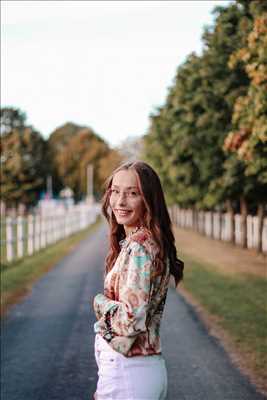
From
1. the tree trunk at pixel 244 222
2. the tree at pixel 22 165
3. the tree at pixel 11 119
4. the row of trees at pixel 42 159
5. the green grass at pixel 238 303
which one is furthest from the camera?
the tree at pixel 11 119

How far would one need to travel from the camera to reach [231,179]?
21.4 meters

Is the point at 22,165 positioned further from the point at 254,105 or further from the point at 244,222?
the point at 254,105

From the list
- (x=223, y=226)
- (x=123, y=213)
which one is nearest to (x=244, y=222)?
(x=223, y=226)

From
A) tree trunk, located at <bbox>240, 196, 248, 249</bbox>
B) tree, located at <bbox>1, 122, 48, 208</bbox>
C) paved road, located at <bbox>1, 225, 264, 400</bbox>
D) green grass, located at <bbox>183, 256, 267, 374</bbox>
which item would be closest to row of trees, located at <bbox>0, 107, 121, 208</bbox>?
tree, located at <bbox>1, 122, 48, 208</bbox>

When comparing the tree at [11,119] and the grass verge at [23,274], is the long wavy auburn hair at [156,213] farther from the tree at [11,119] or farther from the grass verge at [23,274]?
the tree at [11,119]

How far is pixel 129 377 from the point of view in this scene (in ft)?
9.95

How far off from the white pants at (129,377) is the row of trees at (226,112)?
1072cm

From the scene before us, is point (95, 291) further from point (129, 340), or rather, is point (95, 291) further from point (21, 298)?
point (129, 340)

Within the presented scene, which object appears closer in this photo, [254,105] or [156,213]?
[156,213]

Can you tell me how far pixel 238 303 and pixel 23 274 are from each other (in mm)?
6376

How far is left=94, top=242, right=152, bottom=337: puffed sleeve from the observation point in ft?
9.67

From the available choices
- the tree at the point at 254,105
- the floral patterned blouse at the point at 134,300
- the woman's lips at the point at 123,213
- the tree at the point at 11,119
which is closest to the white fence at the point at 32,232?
the tree at the point at 254,105

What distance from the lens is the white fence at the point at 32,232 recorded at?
1988cm

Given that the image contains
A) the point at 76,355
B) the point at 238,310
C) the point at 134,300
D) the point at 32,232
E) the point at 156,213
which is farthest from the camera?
the point at 32,232
